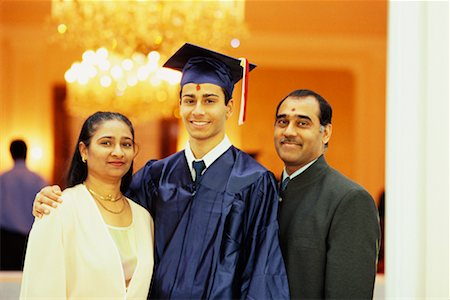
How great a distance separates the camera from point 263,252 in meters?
2.49

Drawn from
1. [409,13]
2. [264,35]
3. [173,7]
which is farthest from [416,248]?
[264,35]

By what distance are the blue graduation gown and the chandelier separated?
260cm

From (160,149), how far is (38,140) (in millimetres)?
1245


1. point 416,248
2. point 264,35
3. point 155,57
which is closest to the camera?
point 416,248

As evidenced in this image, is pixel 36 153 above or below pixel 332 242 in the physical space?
above

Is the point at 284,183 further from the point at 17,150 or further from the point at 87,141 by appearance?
the point at 17,150

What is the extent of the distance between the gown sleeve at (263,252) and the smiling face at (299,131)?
0.16 metres

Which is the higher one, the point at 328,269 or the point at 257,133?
the point at 257,133

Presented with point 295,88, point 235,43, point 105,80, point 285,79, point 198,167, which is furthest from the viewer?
point 285,79

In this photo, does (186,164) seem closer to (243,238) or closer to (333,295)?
(243,238)

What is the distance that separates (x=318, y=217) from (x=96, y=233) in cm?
77

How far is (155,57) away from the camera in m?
Result: 5.37

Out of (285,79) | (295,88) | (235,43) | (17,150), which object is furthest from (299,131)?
(285,79)

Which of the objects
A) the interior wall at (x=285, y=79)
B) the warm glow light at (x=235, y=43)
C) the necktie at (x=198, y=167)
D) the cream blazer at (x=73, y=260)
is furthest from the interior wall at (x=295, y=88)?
the cream blazer at (x=73, y=260)
